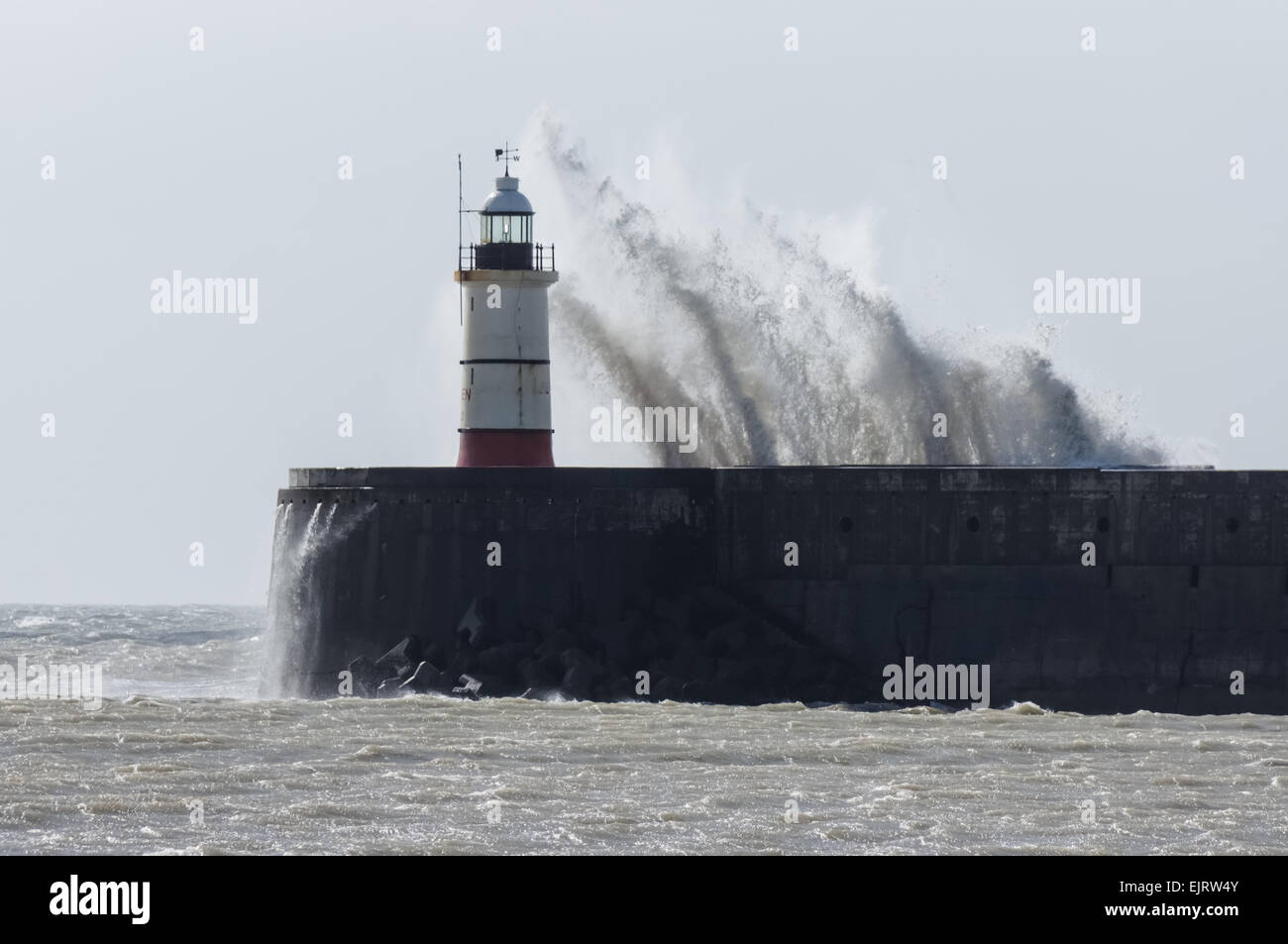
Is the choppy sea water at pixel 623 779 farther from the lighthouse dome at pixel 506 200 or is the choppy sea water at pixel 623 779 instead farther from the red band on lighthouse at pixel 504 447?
the lighthouse dome at pixel 506 200

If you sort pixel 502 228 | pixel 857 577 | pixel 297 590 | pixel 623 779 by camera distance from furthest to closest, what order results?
pixel 502 228 → pixel 297 590 → pixel 857 577 → pixel 623 779

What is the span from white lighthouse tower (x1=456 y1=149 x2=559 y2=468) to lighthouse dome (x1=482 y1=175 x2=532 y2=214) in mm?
13

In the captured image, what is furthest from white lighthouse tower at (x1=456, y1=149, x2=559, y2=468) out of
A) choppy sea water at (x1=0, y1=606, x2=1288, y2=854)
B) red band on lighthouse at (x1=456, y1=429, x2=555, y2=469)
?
choppy sea water at (x1=0, y1=606, x2=1288, y2=854)

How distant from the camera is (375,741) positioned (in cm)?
2108
